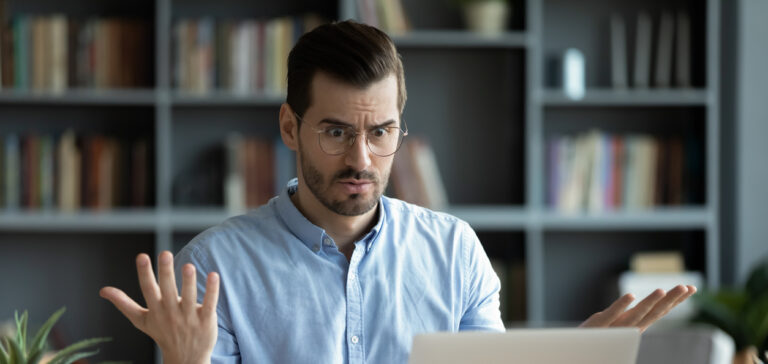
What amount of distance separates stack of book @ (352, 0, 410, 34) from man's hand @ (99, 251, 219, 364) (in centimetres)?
250

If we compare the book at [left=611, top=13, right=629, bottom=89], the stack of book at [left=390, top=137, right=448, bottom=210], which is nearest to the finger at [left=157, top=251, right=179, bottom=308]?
the stack of book at [left=390, top=137, right=448, bottom=210]

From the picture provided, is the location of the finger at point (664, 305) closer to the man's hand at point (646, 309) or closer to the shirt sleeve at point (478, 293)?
the man's hand at point (646, 309)

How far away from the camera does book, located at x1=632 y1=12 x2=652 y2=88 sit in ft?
12.4

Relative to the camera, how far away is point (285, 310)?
154 centimetres

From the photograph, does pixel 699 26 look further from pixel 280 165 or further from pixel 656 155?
pixel 280 165

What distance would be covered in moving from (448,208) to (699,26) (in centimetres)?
134

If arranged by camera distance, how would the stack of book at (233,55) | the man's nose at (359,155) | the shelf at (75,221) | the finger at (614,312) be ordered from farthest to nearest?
the stack of book at (233,55), the shelf at (75,221), the man's nose at (359,155), the finger at (614,312)

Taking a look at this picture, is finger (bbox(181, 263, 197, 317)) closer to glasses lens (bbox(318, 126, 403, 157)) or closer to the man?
the man

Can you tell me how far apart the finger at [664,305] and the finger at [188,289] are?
0.68m

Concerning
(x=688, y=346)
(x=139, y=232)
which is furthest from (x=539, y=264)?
(x=688, y=346)

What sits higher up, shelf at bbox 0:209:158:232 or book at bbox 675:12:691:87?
book at bbox 675:12:691:87

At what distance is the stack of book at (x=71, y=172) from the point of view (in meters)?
3.50

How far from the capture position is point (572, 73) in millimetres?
3775

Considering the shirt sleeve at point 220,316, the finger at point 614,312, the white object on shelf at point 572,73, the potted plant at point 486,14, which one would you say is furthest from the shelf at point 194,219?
the finger at point 614,312
